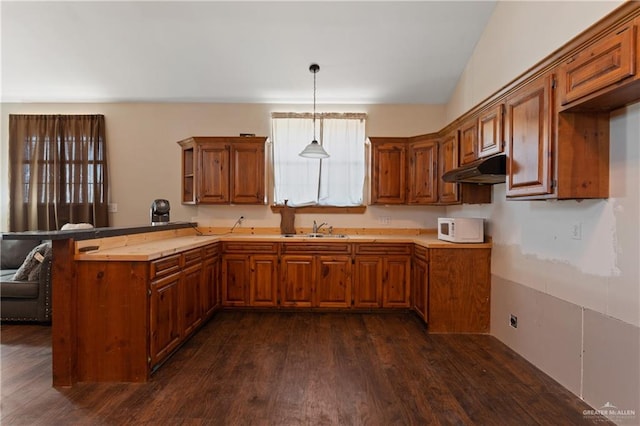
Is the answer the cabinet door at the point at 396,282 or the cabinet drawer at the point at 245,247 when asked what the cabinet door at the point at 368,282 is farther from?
the cabinet drawer at the point at 245,247

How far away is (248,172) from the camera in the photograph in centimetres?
427

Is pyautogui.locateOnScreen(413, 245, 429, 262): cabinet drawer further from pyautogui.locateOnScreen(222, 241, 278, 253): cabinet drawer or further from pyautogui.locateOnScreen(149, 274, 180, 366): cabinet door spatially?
pyautogui.locateOnScreen(149, 274, 180, 366): cabinet door

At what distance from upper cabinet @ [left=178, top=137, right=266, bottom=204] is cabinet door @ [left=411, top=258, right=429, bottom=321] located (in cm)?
218

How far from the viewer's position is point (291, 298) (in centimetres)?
385

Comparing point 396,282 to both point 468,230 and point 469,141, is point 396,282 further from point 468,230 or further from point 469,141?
point 469,141

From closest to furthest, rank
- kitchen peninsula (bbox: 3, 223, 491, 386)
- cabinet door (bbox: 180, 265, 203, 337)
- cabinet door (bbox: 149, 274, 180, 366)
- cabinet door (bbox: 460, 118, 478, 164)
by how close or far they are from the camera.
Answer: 1. kitchen peninsula (bbox: 3, 223, 491, 386)
2. cabinet door (bbox: 149, 274, 180, 366)
3. cabinet door (bbox: 180, 265, 203, 337)
4. cabinet door (bbox: 460, 118, 478, 164)

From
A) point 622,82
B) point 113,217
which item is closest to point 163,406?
point 622,82

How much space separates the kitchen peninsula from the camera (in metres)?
2.30

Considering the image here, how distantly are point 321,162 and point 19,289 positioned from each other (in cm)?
376

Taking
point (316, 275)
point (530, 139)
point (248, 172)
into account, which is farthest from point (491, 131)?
point (248, 172)

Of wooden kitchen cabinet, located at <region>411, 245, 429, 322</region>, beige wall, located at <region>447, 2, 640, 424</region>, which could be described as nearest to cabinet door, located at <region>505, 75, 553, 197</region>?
beige wall, located at <region>447, 2, 640, 424</region>

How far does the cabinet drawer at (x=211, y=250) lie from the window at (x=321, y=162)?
44.7 inches

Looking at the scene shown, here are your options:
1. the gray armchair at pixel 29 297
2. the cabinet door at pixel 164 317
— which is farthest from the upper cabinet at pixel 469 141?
the gray armchair at pixel 29 297

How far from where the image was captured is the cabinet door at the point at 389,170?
425 cm
